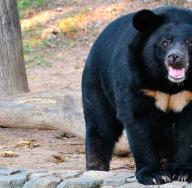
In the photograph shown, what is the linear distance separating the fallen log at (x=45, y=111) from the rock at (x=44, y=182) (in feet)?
7.24

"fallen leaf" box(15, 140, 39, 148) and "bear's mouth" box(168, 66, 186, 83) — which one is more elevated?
"bear's mouth" box(168, 66, 186, 83)

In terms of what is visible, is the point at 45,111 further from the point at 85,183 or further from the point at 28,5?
the point at 28,5

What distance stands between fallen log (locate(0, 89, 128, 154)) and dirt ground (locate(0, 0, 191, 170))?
134mm

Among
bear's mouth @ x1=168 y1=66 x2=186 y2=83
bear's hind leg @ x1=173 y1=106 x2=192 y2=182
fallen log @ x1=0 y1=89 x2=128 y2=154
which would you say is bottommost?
fallen log @ x1=0 y1=89 x2=128 y2=154

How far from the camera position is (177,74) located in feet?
15.3

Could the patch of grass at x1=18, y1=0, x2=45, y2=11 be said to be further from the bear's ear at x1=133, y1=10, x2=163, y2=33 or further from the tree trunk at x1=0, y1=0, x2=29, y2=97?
the bear's ear at x1=133, y1=10, x2=163, y2=33

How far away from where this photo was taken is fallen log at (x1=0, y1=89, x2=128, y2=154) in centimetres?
775

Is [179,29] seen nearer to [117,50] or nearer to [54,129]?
[117,50]

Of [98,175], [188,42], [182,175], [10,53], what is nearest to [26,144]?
[10,53]

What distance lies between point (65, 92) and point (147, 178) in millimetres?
3732

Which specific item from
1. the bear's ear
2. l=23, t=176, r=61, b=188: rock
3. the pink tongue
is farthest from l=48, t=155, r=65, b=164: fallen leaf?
the pink tongue

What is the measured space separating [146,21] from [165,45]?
21 centimetres

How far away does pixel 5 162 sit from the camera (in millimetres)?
6875

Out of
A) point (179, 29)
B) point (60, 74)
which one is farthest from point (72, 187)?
point (60, 74)
